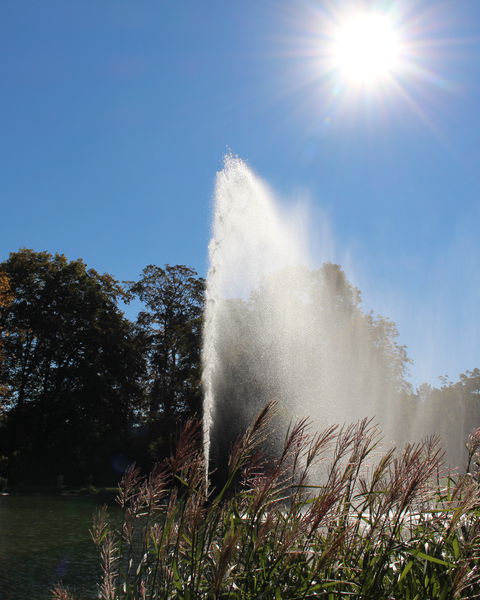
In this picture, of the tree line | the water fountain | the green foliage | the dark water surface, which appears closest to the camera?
the green foliage

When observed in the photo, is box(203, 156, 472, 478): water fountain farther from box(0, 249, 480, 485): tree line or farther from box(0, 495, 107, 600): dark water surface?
box(0, 495, 107, 600): dark water surface

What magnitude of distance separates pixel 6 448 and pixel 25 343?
6.90 m

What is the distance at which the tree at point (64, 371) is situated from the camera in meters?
36.8

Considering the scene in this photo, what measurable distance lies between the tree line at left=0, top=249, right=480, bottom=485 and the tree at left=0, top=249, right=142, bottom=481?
0.23ft

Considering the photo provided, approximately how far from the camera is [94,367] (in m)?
39.1

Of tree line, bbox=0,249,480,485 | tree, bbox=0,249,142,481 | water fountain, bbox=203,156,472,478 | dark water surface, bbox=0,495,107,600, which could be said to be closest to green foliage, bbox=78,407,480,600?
dark water surface, bbox=0,495,107,600

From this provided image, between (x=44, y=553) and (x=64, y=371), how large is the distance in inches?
1123

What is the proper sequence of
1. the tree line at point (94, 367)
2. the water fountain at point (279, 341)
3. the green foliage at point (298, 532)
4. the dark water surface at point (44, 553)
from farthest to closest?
the tree line at point (94, 367) < the water fountain at point (279, 341) < the dark water surface at point (44, 553) < the green foliage at point (298, 532)

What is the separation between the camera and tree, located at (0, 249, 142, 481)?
1449 inches

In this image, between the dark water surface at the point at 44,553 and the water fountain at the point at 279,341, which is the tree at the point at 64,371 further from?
the dark water surface at the point at 44,553

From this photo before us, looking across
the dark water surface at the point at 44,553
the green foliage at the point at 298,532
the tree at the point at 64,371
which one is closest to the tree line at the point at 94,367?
the tree at the point at 64,371

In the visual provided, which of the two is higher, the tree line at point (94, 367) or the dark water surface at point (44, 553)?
the tree line at point (94, 367)

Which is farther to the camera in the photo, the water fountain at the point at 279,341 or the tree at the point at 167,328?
the tree at the point at 167,328

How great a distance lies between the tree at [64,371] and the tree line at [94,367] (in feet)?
0.23
